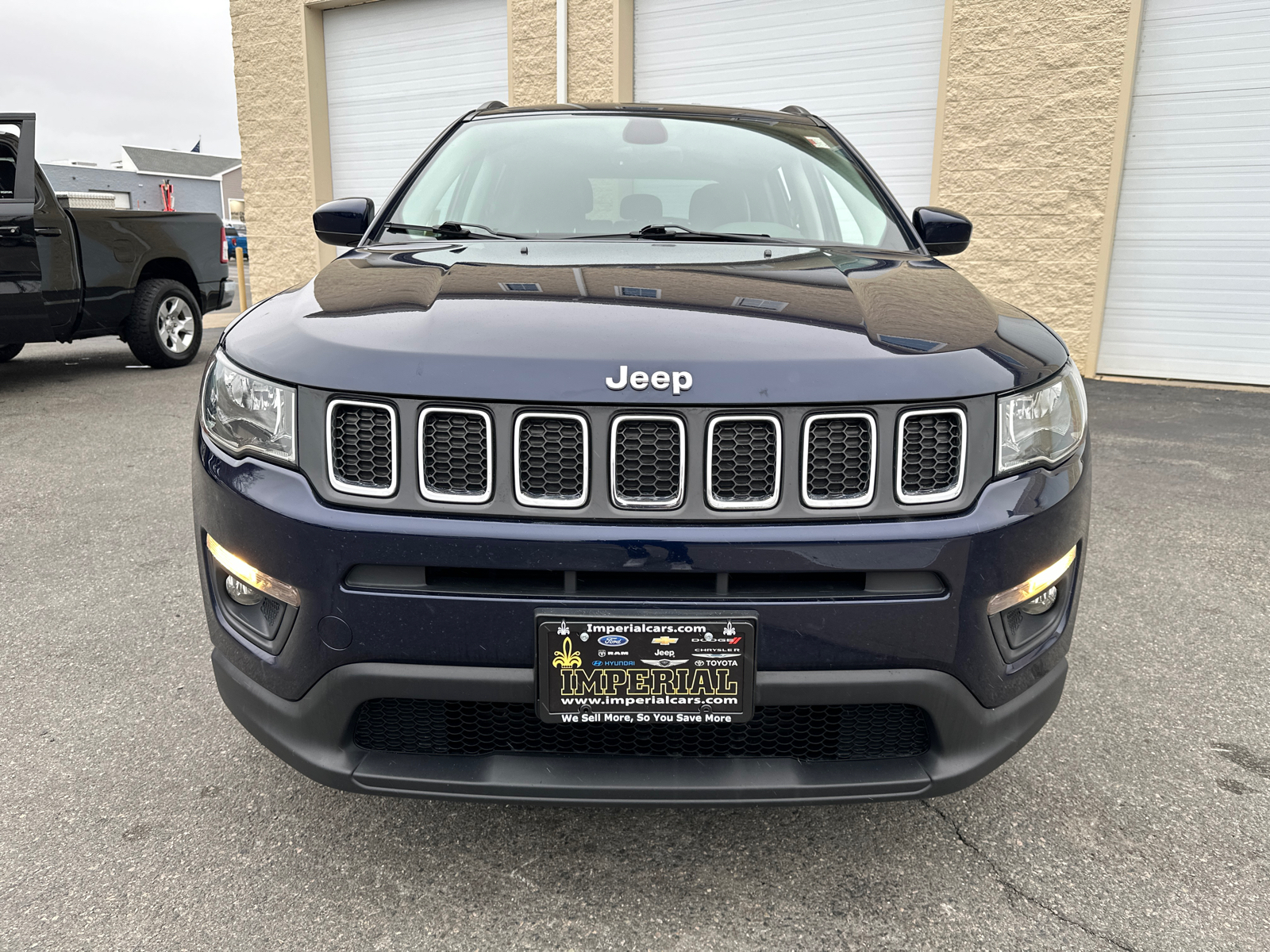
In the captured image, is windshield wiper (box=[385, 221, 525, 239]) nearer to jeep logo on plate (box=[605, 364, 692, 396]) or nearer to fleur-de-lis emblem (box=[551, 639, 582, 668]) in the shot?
Answer: jeep logo on plate (box=[605, 364, 692, 396])

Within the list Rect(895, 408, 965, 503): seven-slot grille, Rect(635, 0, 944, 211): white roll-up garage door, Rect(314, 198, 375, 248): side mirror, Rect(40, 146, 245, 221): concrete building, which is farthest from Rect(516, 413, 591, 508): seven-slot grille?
Rect(40, 146, 245, 221): concrete building

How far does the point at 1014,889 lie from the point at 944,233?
1.81 m

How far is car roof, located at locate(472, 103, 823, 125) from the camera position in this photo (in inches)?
123

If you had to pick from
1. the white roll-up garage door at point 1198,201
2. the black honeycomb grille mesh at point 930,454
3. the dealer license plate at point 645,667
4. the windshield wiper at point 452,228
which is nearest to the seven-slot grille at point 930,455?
the black honeycomb grille mesh at point 930,454

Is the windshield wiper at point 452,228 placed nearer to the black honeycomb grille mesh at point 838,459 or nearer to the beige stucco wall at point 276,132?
the black honeycomb grille mesh at point 838,459

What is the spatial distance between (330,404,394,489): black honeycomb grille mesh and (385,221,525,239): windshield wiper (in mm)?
1085

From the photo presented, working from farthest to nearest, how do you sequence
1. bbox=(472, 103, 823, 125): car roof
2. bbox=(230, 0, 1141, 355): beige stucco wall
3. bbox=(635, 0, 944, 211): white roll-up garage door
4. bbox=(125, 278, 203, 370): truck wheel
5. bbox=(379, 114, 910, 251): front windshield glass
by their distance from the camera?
1. bbox=(635, 0, 944, 211): white roll-up garage door
2. bbox=(230, 0, 1141, 355): beige stucco wall
3. bbox=(125, 278, 203, 370): truck wheel
4. bbox=(472, 103, 823, 125): car roof
5. bbox=(379, 114, 910, 251): front windshield glass

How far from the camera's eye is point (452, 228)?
2592mm

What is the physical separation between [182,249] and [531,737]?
24.9ft

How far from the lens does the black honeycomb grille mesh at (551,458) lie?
150cm

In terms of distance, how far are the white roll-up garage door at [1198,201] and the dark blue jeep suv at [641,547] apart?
7.42 metres

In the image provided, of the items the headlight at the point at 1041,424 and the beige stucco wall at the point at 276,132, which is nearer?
the headlight at the point at 1041,424

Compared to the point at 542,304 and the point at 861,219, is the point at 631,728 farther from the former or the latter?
the point at 861,219

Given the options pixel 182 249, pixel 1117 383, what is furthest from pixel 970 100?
pixel 182 249
